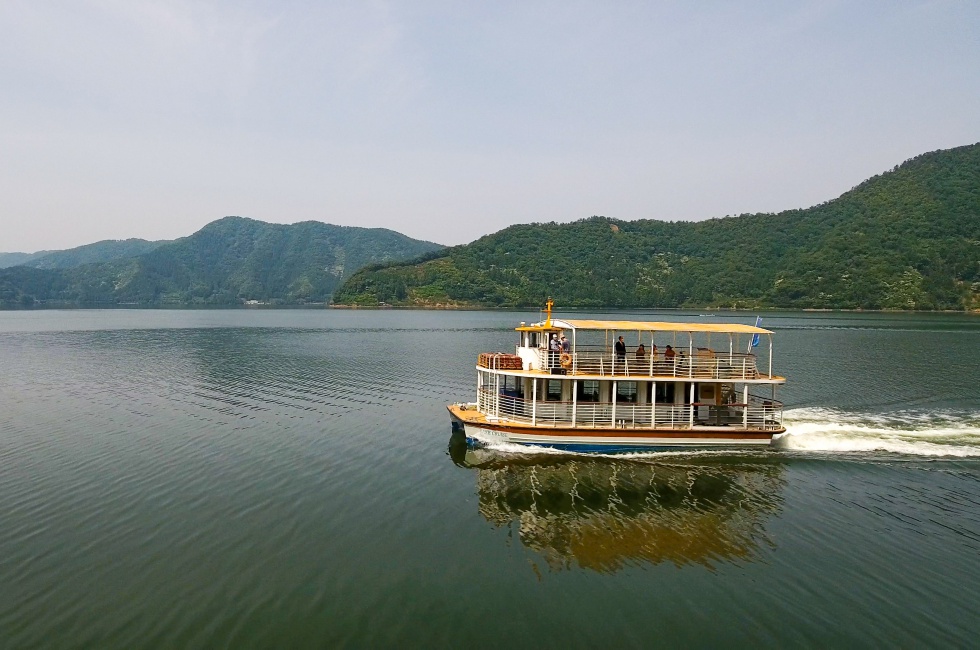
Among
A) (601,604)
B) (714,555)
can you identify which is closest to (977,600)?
(714,555)

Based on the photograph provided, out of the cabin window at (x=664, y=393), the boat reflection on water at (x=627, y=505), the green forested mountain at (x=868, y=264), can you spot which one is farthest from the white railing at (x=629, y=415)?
the green forested mountain at (x=868, y=264)

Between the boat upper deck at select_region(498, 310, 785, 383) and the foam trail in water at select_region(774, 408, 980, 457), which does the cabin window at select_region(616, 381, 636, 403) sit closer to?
the boat upper deck at select_region(498, 310, 785, 383)

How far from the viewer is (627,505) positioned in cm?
1844

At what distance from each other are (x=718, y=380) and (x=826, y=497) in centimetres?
622

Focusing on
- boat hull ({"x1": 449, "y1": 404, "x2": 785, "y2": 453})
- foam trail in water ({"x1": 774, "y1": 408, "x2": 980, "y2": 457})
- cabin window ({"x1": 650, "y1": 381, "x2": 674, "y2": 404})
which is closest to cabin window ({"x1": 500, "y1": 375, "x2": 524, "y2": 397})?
boat hull ({"x1": 449, "y1": 404, "x2": 785, "y2": 453})

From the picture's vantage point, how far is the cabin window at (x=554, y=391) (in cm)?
2555

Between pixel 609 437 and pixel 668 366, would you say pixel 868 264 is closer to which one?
pixel 668 366

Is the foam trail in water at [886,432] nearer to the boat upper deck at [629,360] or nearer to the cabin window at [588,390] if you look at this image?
the boat upper deck at [629,360]

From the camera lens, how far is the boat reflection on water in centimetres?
1533

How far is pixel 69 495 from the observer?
18500mm

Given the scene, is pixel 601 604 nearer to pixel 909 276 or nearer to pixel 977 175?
pixel 909 276

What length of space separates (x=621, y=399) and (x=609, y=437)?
2.70m

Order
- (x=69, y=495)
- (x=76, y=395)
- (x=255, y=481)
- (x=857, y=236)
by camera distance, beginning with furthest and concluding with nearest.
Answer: (x=857, y=236) → (x=76, y=395) → (x=255, y=481) → (x=69, y=495)

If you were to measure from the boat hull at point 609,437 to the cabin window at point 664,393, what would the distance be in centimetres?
170
